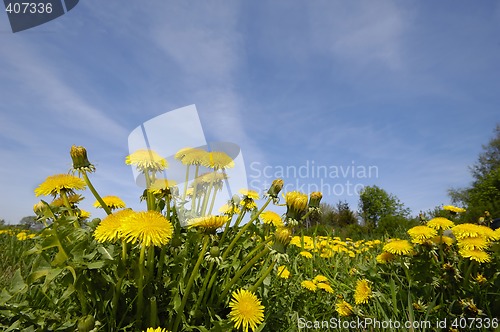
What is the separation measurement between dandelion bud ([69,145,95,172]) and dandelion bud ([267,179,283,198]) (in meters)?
0.82

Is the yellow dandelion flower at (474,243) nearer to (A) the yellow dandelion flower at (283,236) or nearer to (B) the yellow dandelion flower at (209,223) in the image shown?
(A) the yellow dandelion flower at (283,236)

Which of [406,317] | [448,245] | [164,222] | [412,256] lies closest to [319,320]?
[406,317]

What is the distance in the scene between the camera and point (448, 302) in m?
2.03

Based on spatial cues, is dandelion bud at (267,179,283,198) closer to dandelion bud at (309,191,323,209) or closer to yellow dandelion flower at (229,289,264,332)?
dandelion bud at (309,191,323,209)

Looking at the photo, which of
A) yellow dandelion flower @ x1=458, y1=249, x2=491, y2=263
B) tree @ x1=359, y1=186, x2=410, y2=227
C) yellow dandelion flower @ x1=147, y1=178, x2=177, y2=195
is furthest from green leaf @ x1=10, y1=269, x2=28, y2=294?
tree @ x1=359, y1=186, x2=410, y2=227

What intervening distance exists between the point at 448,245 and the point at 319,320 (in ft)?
3.22

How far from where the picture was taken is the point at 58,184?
150 cm

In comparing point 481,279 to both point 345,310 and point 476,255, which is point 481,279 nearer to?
point 476,255

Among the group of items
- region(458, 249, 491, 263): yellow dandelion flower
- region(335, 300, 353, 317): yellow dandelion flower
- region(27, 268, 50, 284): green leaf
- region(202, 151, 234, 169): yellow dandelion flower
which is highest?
region(202, 151, 234, 169): yellow dandelion flower

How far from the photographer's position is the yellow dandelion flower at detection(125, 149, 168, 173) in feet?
5.20

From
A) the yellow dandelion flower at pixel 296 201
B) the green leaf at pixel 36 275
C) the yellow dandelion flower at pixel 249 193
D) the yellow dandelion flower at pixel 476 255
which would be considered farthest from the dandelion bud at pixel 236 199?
the yellow dandelion flower at pixel 476 255

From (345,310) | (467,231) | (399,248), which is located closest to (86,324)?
(345,310)

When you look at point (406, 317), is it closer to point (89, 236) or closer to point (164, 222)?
point (164, 222)

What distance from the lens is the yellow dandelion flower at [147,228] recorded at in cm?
116
